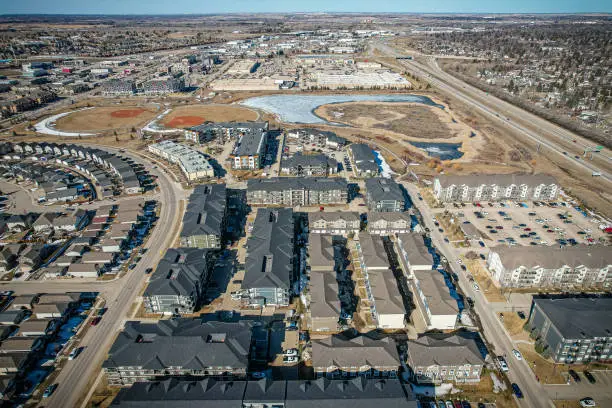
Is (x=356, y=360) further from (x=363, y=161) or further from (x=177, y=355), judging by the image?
(x=363, y=161)

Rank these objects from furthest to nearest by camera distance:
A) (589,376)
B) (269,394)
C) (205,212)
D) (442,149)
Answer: (442,149)
(205,212)
(589,376)
(269,394)

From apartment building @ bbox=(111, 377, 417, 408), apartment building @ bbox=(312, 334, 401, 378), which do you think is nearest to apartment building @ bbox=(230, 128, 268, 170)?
apartment building @ bbox=(312, 334, 401, 378)

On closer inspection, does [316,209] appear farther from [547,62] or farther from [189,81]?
[547,62]

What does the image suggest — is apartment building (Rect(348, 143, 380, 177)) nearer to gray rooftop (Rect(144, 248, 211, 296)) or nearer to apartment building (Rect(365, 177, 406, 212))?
apartment building (Rect(365, 177, 406, 212))

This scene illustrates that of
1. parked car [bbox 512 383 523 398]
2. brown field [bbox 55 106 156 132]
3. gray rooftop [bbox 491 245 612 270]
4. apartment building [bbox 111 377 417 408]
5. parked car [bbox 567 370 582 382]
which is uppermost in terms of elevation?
brown field [bbox 55 106 156 132]

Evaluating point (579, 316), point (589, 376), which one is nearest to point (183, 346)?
point (589, 376)
